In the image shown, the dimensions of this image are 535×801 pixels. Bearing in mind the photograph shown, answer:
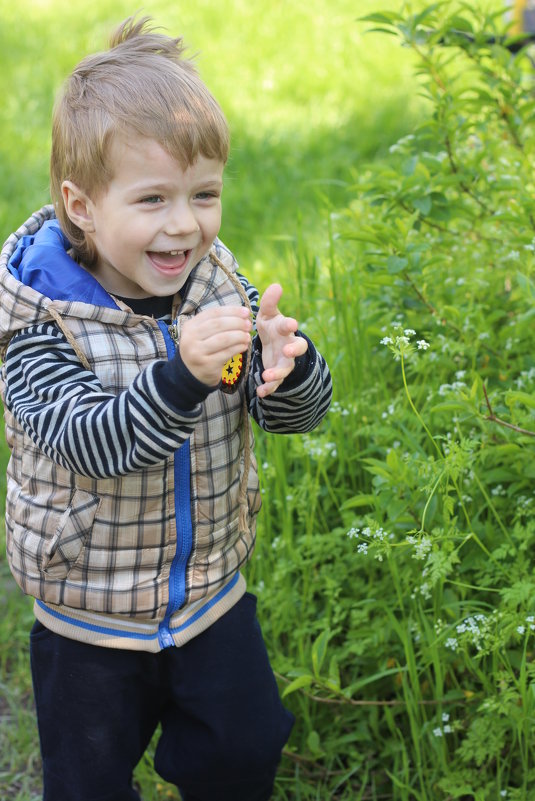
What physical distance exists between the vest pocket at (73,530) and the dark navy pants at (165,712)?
20 cm

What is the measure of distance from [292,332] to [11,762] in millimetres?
1406

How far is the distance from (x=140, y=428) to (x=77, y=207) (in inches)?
18.5

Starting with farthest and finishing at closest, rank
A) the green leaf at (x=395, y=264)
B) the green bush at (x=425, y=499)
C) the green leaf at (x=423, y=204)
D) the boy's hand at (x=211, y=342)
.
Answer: the green leaf at (x=423, y=204) → the green leaf at (x=395, y=264) → the green bush at (x=425, y=499) → the boy's hand at (x=211, y=342)

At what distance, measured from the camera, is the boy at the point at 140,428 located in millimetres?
1698

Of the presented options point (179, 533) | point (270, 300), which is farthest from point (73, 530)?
point (270, 300)

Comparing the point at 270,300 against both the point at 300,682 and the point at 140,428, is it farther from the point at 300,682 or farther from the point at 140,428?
the point at 300,682

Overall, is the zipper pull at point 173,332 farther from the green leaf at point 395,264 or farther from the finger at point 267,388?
the green leaf at point 395,264

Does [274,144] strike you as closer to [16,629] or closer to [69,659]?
[16,629]

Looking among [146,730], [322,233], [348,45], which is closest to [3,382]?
[146,730]

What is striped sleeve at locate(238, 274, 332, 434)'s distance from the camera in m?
1.85

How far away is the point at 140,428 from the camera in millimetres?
1608

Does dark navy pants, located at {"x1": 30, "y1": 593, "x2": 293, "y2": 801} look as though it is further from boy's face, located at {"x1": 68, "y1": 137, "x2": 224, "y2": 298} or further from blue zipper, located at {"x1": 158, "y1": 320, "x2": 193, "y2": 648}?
boy's face, located at {"x1": 68, "y1": 137, "x2": 224, "y2": 298}

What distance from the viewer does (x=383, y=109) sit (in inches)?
230

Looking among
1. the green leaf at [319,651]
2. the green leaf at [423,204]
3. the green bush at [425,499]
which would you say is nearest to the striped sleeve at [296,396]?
the green bush at [425,499]
